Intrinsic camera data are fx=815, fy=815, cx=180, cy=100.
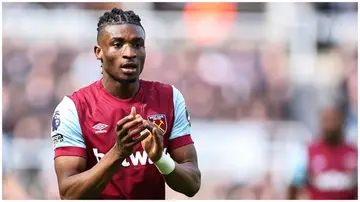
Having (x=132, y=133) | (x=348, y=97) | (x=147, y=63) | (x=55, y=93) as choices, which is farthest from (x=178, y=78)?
(x=132, y=133)

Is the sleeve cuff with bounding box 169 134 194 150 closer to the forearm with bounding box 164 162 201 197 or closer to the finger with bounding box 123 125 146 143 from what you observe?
the forearm with bounding box 164 162 201 197

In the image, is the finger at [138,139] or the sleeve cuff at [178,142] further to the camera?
the sleeve cuff at [178,142]

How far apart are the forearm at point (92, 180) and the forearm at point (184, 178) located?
0.37 meters

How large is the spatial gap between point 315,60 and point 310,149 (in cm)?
202

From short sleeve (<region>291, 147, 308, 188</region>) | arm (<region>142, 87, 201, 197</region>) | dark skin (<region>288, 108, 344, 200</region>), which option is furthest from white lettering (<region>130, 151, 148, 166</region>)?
dark skin (<region>288, 108, 344, 200</region>)

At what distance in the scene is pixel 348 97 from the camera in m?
11.5

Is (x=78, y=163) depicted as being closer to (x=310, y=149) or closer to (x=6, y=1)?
(x=310, y=149)

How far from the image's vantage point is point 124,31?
4.89 m

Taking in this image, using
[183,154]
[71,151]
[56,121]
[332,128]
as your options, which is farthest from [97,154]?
[332,128]

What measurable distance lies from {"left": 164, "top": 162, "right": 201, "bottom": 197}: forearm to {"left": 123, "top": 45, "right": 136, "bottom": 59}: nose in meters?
0.70

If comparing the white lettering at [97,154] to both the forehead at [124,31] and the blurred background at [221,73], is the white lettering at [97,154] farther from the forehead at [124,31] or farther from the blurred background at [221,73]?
the blurred background at [221,73]

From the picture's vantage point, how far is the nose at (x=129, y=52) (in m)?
4.85

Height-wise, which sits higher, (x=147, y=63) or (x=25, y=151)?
(x=147, y=63)

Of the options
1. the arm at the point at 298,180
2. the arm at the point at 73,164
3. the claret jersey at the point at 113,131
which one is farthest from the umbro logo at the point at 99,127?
the arm at the point at 298,180
